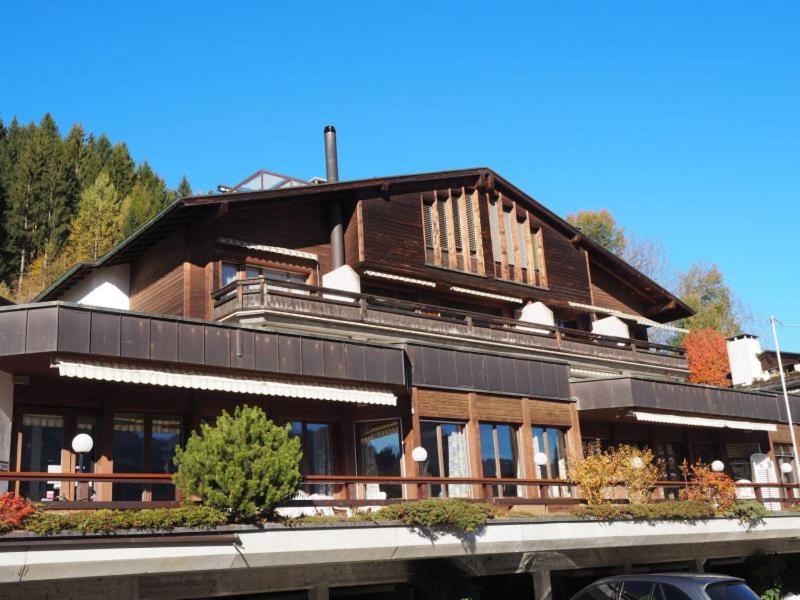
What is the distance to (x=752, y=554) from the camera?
2606 centimetres

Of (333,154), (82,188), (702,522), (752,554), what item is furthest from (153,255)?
(82,188)

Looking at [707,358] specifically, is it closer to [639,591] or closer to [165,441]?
[165,441]

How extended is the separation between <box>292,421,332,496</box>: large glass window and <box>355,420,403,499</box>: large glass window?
28.4 inches

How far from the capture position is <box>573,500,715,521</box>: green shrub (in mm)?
20750

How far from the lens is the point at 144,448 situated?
1914cm

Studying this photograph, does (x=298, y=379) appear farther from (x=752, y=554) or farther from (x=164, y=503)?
(x=752, y=554)

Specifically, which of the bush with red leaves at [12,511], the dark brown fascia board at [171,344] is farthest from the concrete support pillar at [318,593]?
the bush with red leaves at [12,511]

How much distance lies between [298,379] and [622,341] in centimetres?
1714

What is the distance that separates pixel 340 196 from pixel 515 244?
8.24 metres

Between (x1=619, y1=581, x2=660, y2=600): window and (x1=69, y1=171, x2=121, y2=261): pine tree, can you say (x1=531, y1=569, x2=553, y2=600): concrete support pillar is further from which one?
(x1=69, y1=171, x2=121, y2=261): pine tree

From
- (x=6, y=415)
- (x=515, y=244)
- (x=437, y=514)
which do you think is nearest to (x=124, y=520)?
(x=6, y=415)

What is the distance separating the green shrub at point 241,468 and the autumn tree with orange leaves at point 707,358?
44.0 meters

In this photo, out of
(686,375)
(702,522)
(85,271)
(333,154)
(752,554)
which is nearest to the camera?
(702,522)

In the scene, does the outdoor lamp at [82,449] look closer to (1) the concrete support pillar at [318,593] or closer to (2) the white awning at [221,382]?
(2) the white awning at [221,382]
